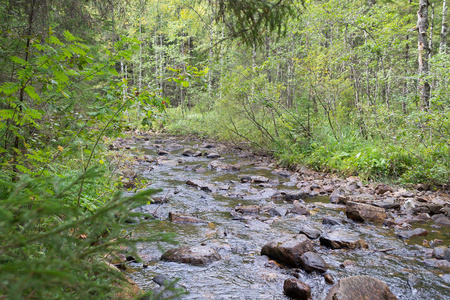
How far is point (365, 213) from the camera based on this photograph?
5.94 meters

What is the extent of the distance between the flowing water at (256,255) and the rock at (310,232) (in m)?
0.19

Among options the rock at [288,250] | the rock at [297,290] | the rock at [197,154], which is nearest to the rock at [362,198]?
the rock at [288,250]

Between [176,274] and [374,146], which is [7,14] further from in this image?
[374,146]

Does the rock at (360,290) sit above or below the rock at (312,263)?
above

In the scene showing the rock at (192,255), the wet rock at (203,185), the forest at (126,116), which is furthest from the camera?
the wet rock at (203,185)

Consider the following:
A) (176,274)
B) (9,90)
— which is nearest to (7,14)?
(9,90)

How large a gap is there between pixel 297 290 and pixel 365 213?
10.8ft

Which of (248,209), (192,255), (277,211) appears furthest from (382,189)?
(192,255)

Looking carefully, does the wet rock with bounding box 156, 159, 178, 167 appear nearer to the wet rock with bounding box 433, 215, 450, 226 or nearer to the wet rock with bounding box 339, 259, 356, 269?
the wet rock with bounding box 339, 259, 356, 269

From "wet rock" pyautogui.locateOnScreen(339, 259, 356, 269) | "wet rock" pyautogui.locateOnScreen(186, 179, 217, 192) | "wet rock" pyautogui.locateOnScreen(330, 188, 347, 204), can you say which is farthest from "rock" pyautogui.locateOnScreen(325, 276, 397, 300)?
"wet rock" pyautogui.locateOnScreen(186, 179, 217, 192)

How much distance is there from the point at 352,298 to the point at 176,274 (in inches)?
85.6

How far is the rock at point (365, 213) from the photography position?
591cm

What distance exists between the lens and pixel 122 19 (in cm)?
497

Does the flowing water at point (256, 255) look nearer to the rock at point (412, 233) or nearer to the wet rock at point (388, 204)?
the rock at point (412, 233)
